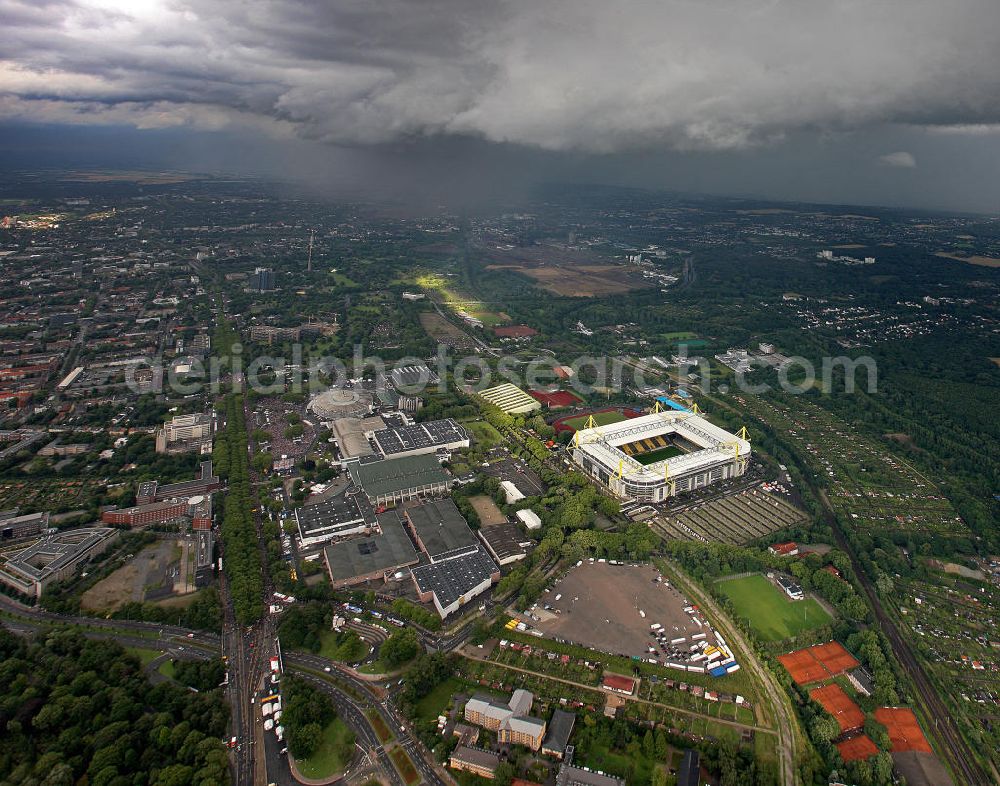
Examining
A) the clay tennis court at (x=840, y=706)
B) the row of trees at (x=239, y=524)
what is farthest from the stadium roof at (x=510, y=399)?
the clay tennis court at (x=840, y=706)

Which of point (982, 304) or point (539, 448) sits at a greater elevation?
point (982, 304)

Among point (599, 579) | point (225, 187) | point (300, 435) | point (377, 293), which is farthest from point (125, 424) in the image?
point (225, 187)

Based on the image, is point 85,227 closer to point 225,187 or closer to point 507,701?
point 225,187

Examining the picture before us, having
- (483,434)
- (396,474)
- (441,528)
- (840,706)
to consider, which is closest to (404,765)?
(441,528)

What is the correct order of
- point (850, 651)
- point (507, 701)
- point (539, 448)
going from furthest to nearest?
point (539, 448) → point (850, 651) → point (507, 701)

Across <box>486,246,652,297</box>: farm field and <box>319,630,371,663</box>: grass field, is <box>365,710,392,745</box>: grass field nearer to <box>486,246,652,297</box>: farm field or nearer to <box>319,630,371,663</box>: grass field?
<box>319,630,371,663</box>: grass field

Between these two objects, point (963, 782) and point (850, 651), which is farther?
point (850, 651)

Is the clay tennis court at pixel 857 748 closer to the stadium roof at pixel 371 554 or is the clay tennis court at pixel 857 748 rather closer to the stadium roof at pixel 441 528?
the stadium roof at pixel 441 528
